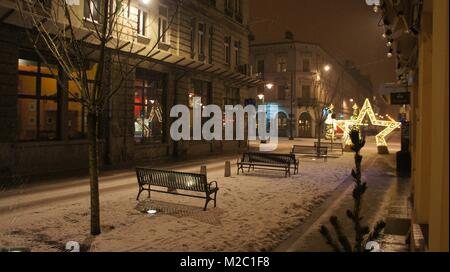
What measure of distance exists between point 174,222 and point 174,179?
208 cm

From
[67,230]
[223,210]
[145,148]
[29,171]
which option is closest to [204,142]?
[145,148]

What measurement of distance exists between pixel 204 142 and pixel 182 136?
2.76m

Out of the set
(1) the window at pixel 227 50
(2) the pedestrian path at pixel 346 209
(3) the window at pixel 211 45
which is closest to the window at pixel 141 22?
(3) the window at pixel 211 45

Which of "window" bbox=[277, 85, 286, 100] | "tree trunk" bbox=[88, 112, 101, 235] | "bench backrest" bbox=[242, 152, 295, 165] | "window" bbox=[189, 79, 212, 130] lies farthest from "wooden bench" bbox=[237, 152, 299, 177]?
"window" bbox=[277, 85, 286, 100]

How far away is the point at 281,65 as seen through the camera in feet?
186

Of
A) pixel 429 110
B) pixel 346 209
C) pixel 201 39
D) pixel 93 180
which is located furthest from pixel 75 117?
pixel 429 110

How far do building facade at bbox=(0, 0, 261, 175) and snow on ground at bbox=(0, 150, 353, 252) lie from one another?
2.83 metres

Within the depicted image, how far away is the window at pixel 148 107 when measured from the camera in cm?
2078

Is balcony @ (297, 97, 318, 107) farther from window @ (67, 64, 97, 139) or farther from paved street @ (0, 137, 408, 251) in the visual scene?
window @ (67, 64, 97, 139)

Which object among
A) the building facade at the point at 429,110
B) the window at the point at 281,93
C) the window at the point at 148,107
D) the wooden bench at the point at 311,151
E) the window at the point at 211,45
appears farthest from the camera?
the window at the point at 281,93

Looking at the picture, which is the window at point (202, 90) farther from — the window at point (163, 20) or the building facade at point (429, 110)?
the building facade at point (429, 110)

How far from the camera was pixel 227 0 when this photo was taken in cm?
2995

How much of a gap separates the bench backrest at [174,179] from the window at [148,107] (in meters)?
10.0

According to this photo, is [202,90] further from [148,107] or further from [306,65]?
[306,65]
